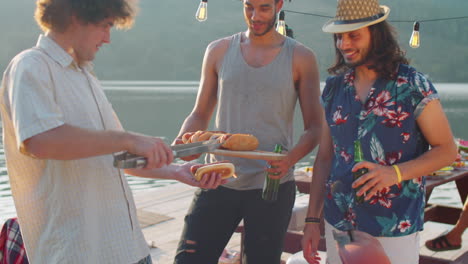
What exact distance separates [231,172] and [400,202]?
25.1 inches

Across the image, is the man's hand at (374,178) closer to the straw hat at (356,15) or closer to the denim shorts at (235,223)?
the straw hat at (356,15)

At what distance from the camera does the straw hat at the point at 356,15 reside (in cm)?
209

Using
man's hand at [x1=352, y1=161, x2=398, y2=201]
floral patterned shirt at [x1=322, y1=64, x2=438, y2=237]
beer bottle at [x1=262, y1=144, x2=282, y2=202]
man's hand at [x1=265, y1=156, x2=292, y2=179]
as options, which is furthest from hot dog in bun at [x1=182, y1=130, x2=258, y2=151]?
man's hand at [x1=352, y1=161, x2=398, y2=201]

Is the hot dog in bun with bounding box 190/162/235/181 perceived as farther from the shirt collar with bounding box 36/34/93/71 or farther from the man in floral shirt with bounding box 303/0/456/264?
the shirt collar with bounding box 36/34/93/71

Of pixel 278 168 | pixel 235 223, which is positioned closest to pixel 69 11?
pixel 278 168

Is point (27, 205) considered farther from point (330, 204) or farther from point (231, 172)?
point (330, 204)

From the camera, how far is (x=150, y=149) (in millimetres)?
1564

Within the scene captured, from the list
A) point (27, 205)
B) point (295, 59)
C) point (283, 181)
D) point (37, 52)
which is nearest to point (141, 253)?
point (27, 205)

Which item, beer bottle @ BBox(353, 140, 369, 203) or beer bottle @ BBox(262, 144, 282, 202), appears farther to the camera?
beer bottle @ BBox(262, 144, 282, 202)

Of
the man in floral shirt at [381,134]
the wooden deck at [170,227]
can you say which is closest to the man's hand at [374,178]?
the man in floral shirt at [381,134]

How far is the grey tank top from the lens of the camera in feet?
8.29

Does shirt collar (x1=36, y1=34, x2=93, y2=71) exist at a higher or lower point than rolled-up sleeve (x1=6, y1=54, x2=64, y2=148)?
higher

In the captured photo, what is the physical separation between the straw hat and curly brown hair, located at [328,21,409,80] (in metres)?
0.04

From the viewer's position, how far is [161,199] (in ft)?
22.5
